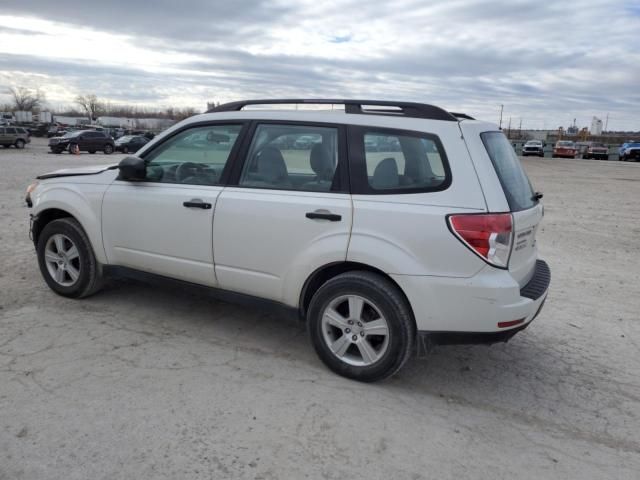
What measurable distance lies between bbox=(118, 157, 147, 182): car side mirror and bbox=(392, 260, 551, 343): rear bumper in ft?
7.62

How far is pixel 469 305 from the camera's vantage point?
3232mm

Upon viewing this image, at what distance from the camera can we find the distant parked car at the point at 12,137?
3778 centimetres

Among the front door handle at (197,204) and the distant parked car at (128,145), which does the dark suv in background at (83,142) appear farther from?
the front door handle at (197,204)

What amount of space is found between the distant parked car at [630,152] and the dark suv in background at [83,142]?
1599 inches

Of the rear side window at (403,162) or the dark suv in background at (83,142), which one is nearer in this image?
the rear side window at (403,162)

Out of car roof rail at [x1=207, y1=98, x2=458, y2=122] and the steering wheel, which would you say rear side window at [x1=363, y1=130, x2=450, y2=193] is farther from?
the steering wheel

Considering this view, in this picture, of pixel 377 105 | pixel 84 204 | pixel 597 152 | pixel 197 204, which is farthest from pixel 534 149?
pixel 197 204

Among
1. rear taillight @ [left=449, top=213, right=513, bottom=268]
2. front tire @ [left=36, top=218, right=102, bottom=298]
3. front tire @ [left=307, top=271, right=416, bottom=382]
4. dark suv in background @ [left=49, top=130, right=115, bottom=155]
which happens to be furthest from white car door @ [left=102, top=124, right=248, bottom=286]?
dark suv in background @ [left=49, top=130, right=115, bottom=155]

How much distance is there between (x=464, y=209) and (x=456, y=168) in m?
0.28

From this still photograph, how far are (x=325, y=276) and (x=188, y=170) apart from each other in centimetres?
150

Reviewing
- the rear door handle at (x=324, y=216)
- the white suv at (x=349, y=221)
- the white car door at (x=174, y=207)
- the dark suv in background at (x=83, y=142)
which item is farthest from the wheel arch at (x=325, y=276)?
the dark suv in background at (x=83, y=142)

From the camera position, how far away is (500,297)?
3203 mm

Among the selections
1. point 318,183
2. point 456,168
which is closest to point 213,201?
point 318,183

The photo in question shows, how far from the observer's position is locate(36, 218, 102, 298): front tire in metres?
4.82
